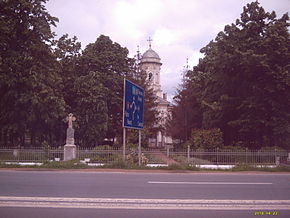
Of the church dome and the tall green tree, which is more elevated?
the church dome

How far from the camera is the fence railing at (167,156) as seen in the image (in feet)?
63.6

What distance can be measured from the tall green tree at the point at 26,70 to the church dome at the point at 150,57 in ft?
98.3

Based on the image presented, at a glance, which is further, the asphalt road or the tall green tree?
the tall green tree

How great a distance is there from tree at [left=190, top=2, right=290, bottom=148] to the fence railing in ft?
16.5

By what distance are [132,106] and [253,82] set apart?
11.8 m

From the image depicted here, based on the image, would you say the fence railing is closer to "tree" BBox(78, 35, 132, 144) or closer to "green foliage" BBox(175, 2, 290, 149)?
"green foliage" BBox(175, 2, 290, 149)

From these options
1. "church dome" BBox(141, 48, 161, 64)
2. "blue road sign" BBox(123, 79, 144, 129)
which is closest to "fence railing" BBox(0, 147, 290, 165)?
"blue road sign" BBox(123, 79, 144, 129)

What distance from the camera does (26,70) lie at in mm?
24844

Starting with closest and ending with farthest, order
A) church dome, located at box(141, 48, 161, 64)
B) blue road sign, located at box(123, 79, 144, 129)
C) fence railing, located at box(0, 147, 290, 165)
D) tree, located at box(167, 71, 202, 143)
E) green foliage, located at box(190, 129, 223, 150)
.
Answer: blue road sign, located at box(123, 79, 144, 129)
fence railing, located at box(0, 147, 290, 165)
green foliage, located at box(190, 129, 223, 150)
tree, located at box(167, 71, 202, 143)
church dome, located at box(141, 48, 161, 64)

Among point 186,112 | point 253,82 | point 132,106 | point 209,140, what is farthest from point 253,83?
point 132,106

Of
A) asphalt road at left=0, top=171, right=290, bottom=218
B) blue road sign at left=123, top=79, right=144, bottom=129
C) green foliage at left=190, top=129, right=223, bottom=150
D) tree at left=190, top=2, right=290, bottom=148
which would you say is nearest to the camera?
asphalt road at left=0, top=171, right=290, bottom=218

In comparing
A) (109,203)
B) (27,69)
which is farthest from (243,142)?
(109,203)

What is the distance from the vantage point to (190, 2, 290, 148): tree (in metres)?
23.1

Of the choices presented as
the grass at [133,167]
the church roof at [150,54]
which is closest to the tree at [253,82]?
the grass at [133,167]
